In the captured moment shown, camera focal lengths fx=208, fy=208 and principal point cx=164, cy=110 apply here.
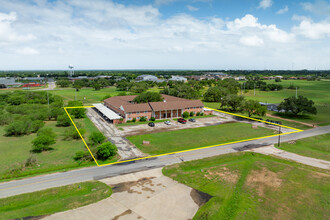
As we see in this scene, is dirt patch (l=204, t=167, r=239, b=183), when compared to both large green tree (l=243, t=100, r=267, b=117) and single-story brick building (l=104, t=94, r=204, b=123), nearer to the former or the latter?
single-story brick building (l=104, t=94, r=204, b=123)

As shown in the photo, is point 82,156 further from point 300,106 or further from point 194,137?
point 300,106

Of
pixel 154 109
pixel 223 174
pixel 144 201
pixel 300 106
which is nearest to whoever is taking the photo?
pixel 144 201

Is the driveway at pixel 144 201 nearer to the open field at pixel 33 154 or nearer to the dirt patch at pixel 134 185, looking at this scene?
the dirt patch at pixel 134 185

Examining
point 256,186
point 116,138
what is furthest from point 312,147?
point 116,138

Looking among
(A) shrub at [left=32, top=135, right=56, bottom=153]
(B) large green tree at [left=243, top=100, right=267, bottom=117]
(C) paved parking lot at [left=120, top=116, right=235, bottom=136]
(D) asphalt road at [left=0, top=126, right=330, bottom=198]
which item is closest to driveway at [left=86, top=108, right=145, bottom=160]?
(C) paved parking lot at [left=120, top=116, right=235, bottom=136]

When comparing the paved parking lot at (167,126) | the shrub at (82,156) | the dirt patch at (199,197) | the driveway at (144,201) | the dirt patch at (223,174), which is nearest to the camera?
the driveway at (144,201)

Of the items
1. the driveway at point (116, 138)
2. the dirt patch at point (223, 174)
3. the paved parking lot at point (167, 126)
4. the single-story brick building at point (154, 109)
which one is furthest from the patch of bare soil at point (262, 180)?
the single-story brick building at point (154, 109)
